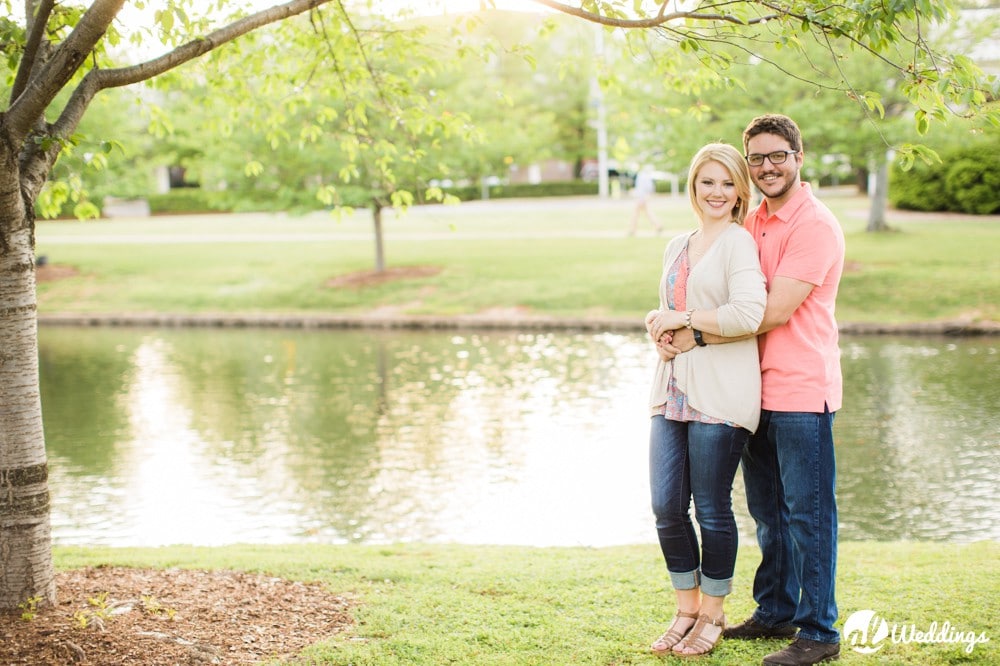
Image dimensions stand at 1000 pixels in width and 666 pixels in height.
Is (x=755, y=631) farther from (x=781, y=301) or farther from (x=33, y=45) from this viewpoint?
(x=33, y=45)

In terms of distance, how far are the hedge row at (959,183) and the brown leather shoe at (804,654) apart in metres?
29.9

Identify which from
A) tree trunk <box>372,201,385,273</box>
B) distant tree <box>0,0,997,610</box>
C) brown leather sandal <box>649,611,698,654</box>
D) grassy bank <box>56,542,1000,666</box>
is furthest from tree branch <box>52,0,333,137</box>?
tree trunk <box>372,201,385,273</box>

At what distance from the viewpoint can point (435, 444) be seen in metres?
11.5

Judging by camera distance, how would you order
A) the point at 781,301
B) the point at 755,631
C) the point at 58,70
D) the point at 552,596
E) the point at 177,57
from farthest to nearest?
the point at 552,596 → the point at 177,57 → the point at 755,631 → the point at 58,70 → the point at 781,301

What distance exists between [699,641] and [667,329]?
1364 mm

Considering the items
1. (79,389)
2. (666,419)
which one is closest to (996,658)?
(666,419)

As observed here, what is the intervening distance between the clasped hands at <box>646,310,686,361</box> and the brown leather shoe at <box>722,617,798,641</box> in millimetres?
1293

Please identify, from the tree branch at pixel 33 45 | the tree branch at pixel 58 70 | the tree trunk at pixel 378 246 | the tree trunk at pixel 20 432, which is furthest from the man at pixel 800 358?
the tree trunk at pixel 378 246

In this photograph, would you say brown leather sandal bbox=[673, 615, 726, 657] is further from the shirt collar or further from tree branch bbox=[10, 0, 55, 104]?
tree branch bbox=[10, 0, 55, 104]

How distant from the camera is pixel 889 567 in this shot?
235 inches

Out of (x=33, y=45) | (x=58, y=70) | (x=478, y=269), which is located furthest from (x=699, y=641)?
(x=478, y=269)

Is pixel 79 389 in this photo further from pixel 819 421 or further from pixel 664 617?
pixel 819 421

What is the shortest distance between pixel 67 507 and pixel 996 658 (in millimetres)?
7990

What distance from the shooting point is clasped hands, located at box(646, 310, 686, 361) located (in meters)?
4.28
